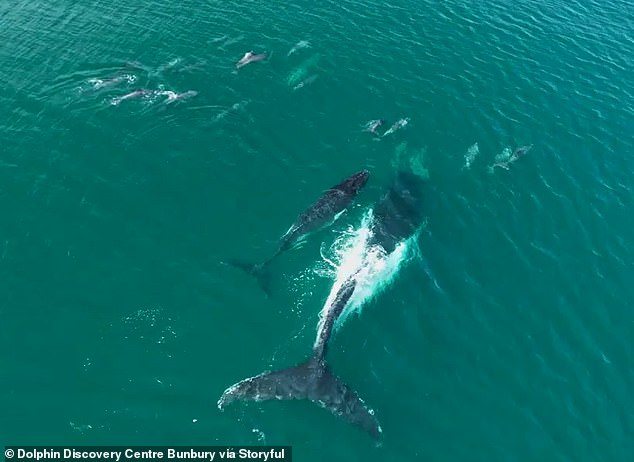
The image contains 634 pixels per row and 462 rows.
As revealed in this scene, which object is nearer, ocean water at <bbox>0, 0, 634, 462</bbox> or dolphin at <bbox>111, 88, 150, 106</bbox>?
ocean water at <bbox>0, 0, 634, 462</bbox>

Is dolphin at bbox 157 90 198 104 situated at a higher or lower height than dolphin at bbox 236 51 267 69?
lower

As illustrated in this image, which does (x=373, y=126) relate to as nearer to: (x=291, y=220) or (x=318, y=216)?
(x=318, y=216)

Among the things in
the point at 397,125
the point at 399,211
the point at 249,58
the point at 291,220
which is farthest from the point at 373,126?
the point at 249,58

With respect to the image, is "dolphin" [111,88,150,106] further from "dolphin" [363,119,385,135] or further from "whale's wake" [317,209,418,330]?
"whale's wake" [317,209,418,330]

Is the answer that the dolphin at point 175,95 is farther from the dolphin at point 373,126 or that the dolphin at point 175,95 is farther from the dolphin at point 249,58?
the dolphin at point 373,126

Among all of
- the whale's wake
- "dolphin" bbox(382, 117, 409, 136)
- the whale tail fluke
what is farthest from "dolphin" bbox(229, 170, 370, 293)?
"dolphin" bbox(382, 117, 409, 136)

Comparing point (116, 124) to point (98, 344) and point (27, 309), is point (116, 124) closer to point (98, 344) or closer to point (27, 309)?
point (27, 309)

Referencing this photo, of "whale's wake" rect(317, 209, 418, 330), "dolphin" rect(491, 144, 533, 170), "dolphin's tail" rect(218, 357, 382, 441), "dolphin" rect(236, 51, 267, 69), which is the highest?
"dolphin" rect(236, 51, 267, 69)
